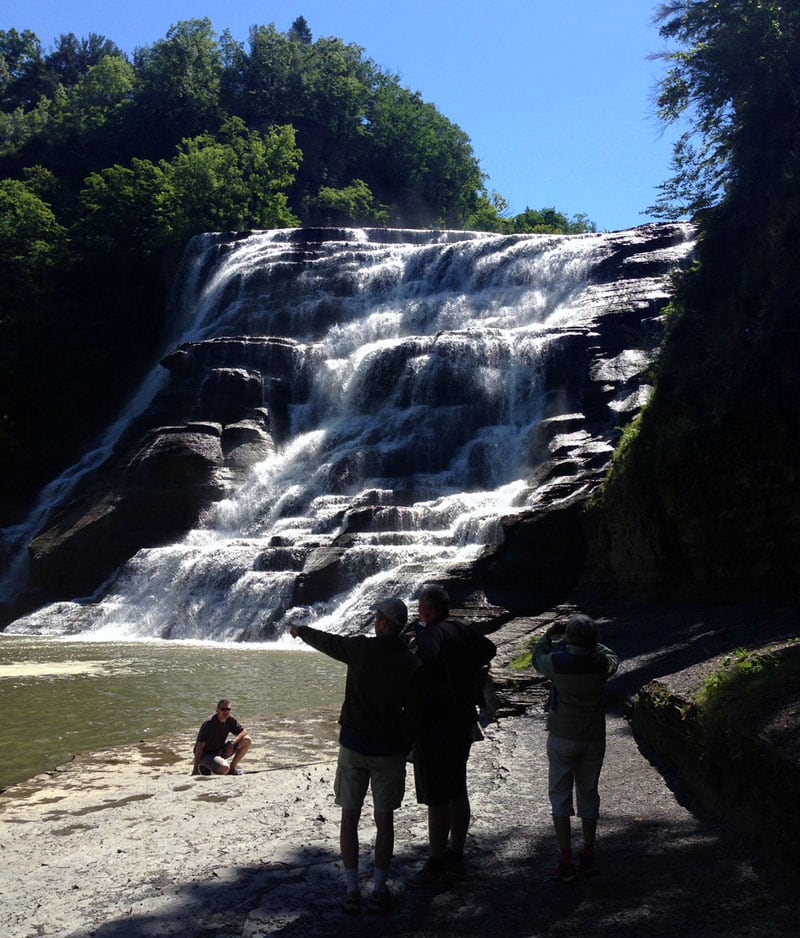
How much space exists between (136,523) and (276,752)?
20.4 metres

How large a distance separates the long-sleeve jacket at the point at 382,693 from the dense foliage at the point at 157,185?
34.9 m

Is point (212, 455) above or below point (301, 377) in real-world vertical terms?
below

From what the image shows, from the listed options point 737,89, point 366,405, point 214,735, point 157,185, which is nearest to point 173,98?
point 157,185

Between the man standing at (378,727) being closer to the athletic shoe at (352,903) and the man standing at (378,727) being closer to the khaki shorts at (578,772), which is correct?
the athletic shoe at (352,903)

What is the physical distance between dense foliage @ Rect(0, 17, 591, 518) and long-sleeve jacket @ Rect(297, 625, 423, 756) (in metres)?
34.9

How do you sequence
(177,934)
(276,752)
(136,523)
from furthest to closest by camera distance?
(136,523) → (276,752) → (177,934)

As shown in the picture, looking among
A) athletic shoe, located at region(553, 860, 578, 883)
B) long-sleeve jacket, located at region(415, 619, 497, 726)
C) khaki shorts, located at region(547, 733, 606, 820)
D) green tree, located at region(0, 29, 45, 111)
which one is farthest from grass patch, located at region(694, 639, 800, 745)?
green tree, located at region(0, 29, 45, 111)

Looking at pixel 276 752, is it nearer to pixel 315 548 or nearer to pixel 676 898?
pixel 676 898

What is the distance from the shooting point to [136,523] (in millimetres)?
29234

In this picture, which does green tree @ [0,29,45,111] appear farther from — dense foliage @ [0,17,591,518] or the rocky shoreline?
the rocky shoreline

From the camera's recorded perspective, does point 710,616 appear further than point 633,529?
No

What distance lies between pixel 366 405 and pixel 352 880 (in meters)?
28.3

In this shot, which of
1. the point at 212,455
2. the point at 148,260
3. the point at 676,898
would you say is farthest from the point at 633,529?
the point at 148,260

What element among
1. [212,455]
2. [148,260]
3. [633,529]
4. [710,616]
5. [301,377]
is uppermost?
[148,260]
